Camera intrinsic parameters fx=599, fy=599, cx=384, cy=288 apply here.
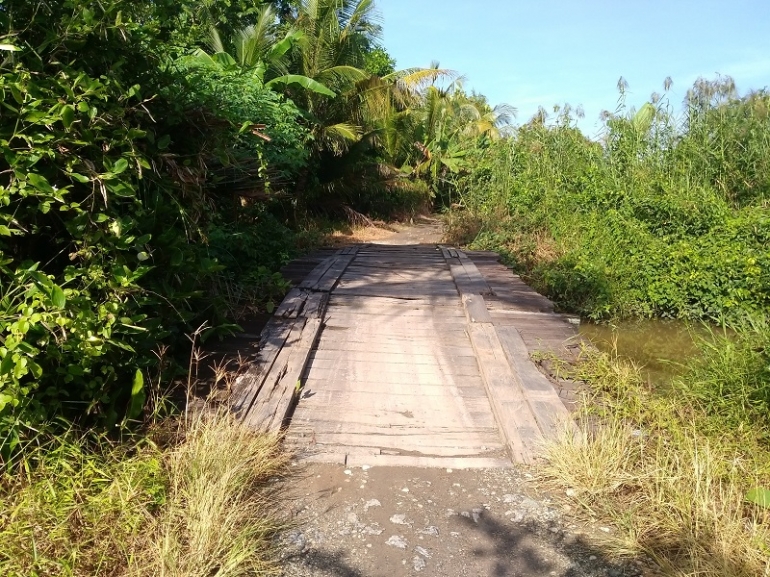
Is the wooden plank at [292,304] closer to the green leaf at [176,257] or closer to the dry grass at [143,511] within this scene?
the green leaf at [176,257]

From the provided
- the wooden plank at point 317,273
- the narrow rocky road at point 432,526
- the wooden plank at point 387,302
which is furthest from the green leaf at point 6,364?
the wooden plank at point 317,273

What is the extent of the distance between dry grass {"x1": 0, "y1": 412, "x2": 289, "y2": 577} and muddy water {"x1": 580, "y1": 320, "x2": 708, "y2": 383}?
3.53m

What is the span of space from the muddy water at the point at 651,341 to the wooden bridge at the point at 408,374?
Answer: 75cm

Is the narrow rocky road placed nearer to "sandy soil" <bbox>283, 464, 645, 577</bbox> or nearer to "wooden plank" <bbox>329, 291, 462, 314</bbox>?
"sandy soil" <bbox>283, 464, 645, 577</bbox>

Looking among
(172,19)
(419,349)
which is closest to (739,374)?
(419,349)

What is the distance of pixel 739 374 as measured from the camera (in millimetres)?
3758

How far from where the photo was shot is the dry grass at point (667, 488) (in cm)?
227

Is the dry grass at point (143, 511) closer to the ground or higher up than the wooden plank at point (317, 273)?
closer to the ground

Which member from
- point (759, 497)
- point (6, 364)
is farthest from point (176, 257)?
point (759, 497)

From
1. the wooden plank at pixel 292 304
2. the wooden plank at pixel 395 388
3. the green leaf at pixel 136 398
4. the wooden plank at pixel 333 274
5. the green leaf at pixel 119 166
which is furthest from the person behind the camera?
the wooden plank at pixel 333 274

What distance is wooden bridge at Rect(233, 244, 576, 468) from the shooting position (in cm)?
339

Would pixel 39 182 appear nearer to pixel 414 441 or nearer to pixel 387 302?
pixel 414 441

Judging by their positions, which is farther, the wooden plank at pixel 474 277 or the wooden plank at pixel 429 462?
the wooden plank at pixel 474 277

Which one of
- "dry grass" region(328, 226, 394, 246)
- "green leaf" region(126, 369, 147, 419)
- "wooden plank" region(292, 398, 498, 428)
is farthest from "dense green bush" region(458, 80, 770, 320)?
"green leaf" region(126, 369, 147, 419)
